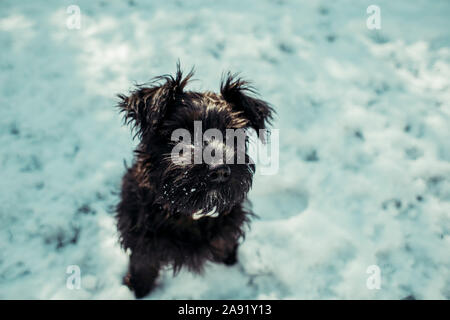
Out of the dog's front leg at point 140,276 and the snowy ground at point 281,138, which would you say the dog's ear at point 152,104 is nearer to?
the snowy ground at point 281,138

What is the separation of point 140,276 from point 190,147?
1.25 m

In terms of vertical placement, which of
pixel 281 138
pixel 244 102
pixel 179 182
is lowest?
pixel 179 182

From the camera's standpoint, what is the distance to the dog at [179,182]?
1900mm

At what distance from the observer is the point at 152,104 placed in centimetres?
196

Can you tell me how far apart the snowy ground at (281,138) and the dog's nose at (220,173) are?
105 cm

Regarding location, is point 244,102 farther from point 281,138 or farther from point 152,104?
point 281,138

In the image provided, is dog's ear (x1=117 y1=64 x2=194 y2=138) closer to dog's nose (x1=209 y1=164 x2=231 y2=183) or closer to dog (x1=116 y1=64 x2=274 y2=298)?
dog (x1=116 y1=64 x2=274 y2=298)

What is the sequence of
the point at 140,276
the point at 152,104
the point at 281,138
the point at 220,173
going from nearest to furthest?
the point at 220,173 → the point at 152,104 → the point at 140,276 → the point at 281,138

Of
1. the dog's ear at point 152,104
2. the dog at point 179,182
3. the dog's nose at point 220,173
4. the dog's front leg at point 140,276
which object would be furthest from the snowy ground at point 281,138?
the dog's nose at point 220,173

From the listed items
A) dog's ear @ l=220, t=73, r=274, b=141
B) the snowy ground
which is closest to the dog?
dog's ear @ l=220, t=73, r=274, b=141

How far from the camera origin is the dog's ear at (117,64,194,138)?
1.96 metres

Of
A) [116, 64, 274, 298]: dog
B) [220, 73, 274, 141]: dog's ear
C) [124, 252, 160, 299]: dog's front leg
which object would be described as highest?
[220, 73, 274, 141]: dog's ear

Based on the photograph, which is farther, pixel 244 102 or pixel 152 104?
pixel 244 102

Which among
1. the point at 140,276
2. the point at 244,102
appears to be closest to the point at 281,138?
the point at 244,102
